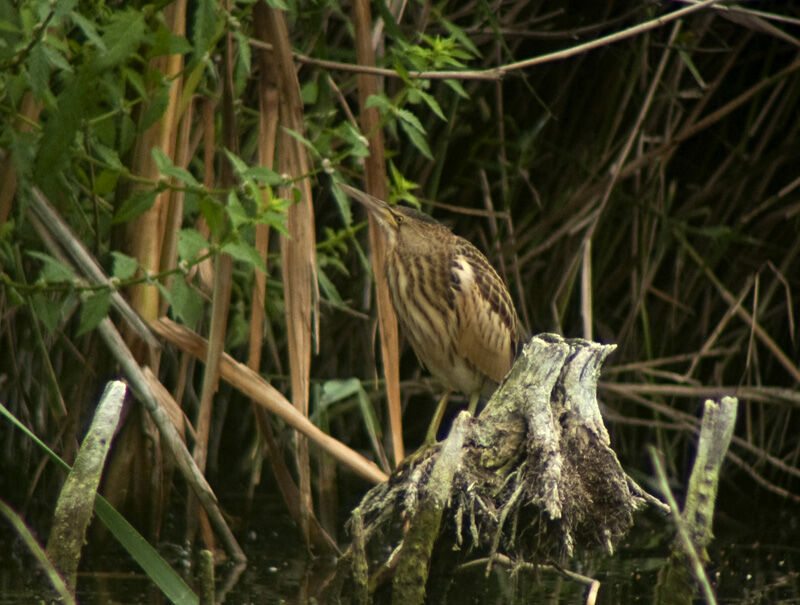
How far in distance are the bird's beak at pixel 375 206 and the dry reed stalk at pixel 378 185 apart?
2 centimetres

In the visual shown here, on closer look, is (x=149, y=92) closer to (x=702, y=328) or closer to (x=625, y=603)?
(x=625, y=603)

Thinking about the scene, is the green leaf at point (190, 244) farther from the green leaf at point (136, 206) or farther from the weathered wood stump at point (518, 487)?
the weathered wood stump at point (518, 487)

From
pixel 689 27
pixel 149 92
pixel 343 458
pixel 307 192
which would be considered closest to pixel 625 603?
pixel 343 458

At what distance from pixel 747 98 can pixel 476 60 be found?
0.87 m

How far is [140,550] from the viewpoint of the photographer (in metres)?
1.96

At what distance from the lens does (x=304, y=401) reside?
284 centimetres

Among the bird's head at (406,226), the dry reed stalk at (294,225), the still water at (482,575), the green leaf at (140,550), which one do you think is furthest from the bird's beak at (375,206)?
the green leaf at (140,550)

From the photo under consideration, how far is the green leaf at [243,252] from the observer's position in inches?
95.2

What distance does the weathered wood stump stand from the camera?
2.03 m

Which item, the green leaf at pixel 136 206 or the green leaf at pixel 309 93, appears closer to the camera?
the green leaf at pixel 136 206

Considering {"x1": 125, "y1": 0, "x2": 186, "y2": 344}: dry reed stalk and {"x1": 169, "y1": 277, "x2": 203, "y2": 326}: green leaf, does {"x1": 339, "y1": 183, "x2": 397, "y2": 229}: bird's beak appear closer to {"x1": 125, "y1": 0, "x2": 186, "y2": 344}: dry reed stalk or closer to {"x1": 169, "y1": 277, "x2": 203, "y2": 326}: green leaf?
{"x1": 125, "y1": 0, "x2": 186, "y2": 344}: dry reed stalk

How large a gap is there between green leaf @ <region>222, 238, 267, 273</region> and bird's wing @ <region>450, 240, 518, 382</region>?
813 mm


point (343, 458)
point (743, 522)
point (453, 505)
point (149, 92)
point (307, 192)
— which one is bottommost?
point (743, 522)

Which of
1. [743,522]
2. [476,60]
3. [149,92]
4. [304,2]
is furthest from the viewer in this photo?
[476,60]
